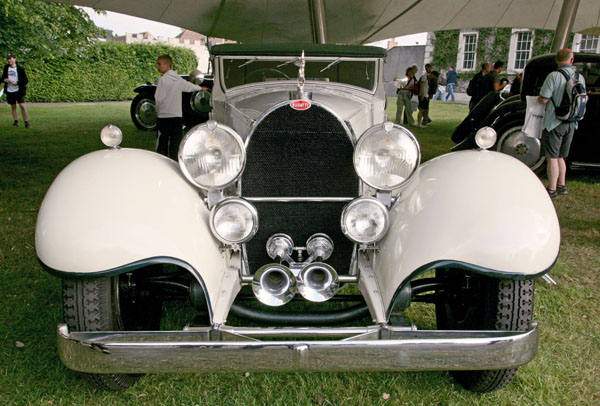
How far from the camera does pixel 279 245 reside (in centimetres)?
230

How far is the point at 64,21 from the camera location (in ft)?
51.5

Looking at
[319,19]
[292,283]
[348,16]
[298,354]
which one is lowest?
[298,354]

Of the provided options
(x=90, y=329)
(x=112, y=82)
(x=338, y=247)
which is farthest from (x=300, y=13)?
(x=112, y=82)

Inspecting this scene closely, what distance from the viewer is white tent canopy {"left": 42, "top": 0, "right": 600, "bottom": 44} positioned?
8945mm

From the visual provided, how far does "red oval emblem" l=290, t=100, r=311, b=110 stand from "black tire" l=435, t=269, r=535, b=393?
1.09m

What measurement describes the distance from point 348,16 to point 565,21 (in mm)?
3911

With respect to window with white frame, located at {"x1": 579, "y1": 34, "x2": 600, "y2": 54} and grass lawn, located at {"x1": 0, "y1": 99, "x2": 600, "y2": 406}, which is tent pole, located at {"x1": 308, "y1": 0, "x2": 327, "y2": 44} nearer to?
grass lawn, located at {"x1": 0, "y1": 99, "x2": 600, "y2": 406}

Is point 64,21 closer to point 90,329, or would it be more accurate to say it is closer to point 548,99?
point 548,99

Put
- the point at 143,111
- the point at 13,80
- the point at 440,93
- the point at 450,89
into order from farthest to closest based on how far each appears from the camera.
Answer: the point at 440,93 < the point at 450,89 < the point at 143,111 < the point at 13,80

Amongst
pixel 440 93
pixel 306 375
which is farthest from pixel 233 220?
pixel 440 93

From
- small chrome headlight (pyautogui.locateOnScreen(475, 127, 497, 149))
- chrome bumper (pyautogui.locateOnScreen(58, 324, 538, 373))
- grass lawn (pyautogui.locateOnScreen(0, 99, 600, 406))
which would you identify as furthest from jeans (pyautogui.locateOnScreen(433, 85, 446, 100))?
chrome bumper (pyautogui.locateOnScreen(58, 324, 538, 373))

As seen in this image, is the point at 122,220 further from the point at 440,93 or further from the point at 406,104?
the point at 440,93

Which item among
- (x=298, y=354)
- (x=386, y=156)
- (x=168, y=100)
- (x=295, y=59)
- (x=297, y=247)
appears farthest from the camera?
(x=168, y=100)

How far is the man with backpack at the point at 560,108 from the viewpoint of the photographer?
17.0 feet
